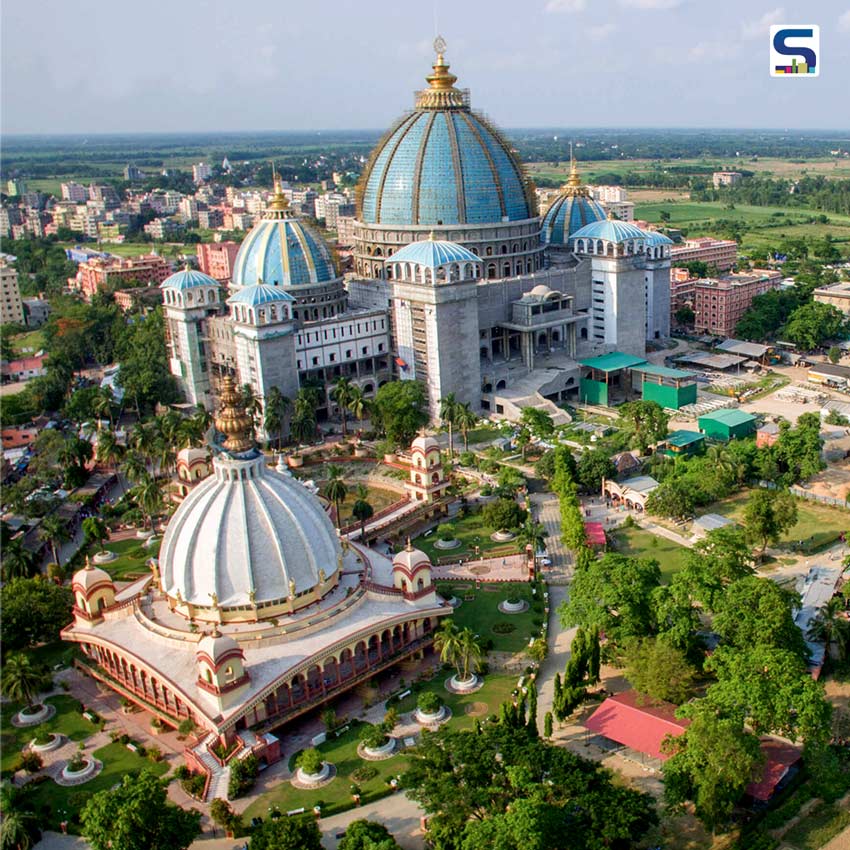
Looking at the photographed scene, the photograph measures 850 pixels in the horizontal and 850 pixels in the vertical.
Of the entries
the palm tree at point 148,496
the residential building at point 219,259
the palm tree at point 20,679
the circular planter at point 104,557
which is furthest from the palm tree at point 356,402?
the residential building at point 219,259

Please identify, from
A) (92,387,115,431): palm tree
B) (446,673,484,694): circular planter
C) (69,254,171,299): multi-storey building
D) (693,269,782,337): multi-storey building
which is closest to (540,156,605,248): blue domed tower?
(693,269,782,337): multi-storey building

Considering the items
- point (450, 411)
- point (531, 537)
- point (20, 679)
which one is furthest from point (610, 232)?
point (20, 679)

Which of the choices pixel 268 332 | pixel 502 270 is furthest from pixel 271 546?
pixel 502 270

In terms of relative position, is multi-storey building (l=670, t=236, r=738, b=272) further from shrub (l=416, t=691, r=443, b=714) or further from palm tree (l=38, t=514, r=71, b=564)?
shrub (l=416, t=691, r=443, b=714)

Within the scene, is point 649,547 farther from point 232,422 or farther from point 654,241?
point 654,241

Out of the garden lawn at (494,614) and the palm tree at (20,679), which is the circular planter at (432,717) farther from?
the palm tree at (20,679)

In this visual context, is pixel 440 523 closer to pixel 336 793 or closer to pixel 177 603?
pixel 177 603
